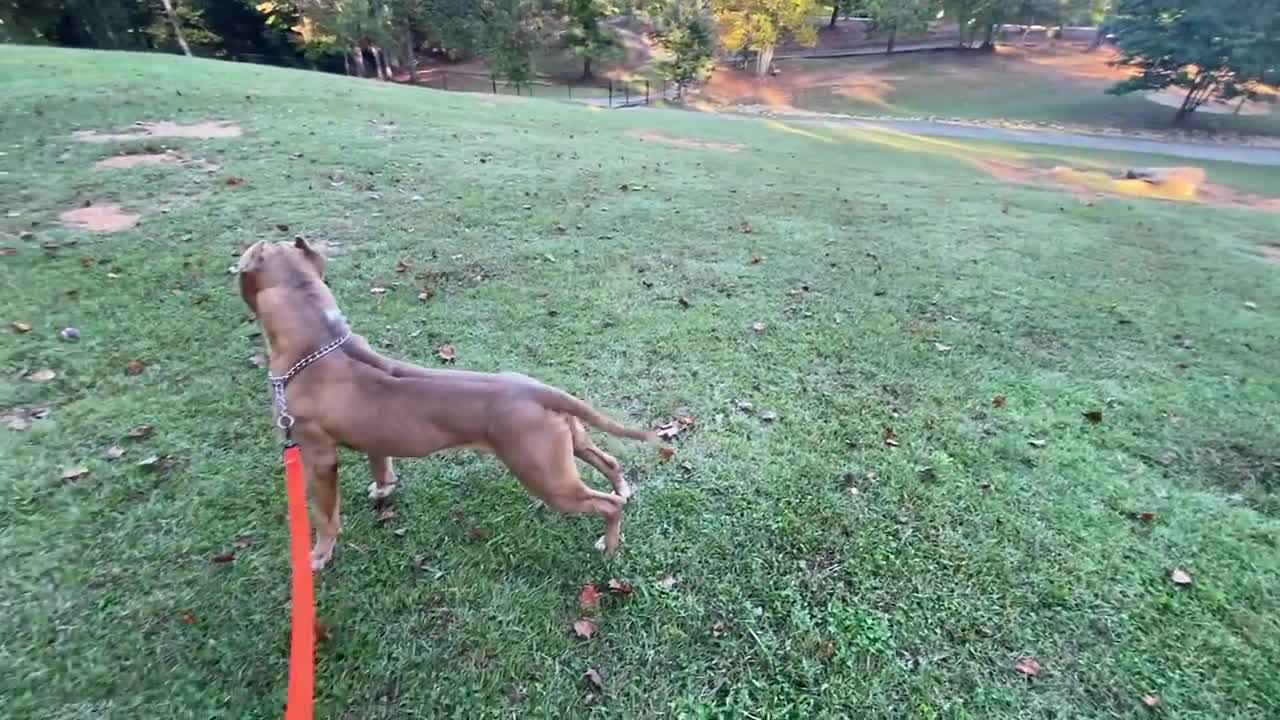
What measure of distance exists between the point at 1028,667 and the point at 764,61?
42.3 metres

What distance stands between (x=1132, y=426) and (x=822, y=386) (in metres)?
1.85

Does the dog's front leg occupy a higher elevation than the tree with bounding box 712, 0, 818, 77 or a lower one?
lower

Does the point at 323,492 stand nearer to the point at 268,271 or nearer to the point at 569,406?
the point at 268,271

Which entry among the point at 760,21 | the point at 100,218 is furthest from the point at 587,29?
the point at 100,218

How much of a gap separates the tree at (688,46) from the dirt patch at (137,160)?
31216 mm

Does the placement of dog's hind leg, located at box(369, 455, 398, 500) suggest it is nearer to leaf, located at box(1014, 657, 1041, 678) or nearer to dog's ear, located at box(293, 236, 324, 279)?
dog's ear, located at box(293, 236, 324, 279)

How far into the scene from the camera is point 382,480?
10.4 feet

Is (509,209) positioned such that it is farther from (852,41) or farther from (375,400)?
(852,41)

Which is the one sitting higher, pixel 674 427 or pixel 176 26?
pixel 176 26

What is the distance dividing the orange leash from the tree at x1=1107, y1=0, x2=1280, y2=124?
32.8 m

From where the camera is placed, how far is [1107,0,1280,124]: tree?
23.6 meters

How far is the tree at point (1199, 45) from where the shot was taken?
77.5ft

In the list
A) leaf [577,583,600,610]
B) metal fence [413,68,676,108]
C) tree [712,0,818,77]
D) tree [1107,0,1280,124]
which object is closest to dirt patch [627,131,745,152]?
leaf [577,583,600,610]

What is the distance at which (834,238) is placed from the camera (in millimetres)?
7359
